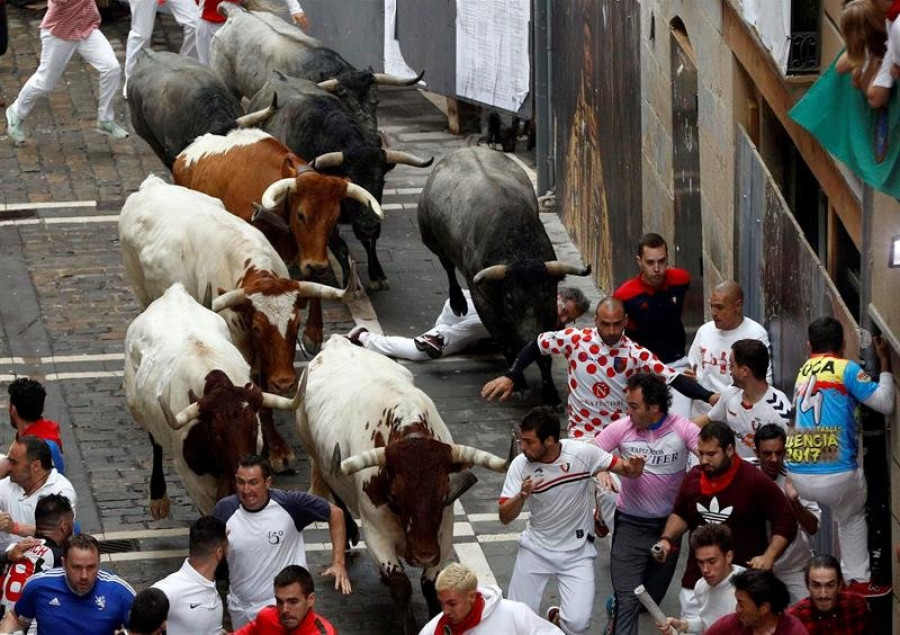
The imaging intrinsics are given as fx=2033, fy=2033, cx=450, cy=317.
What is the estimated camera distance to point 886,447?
11.2 m

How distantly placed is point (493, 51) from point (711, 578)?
12.7 meters

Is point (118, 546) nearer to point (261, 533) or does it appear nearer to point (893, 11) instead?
point (261, 533)

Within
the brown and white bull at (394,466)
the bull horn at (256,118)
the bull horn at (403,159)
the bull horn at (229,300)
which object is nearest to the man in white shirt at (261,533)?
the brown and white bull at (394,466)

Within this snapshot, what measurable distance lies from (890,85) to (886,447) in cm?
223

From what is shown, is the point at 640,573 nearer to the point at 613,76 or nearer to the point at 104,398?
the point at 104,398

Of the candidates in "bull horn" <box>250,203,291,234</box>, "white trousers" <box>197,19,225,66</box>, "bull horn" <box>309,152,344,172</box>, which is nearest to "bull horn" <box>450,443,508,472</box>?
"bull horn" <box>250,203,291,234</box>

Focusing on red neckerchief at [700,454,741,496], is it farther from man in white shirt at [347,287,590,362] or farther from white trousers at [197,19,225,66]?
white trousers at [197,19,225,66]

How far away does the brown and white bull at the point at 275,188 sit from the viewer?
672 inches

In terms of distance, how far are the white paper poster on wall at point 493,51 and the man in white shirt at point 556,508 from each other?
1057 centimetres

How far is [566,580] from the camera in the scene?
11.7 metres

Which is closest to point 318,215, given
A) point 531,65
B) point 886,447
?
point 531,65

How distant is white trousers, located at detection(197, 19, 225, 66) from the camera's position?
24.1 meters

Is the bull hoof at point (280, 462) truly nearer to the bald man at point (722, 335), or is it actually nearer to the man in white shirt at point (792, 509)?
the bald man at point (722, 335)

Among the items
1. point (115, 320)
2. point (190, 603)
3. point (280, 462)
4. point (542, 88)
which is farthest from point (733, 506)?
point (542, 88)
